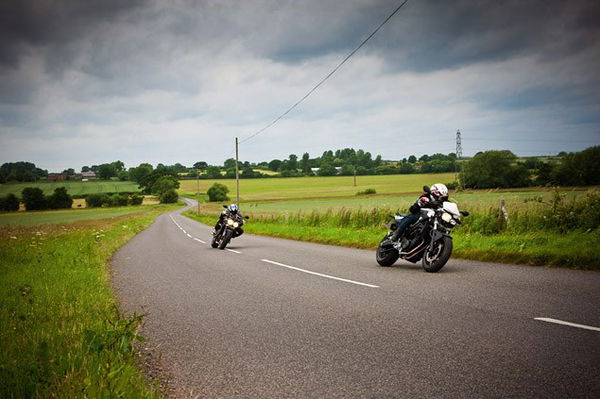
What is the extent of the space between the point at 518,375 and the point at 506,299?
9.33 ft

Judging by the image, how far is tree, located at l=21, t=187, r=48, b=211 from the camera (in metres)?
79.9

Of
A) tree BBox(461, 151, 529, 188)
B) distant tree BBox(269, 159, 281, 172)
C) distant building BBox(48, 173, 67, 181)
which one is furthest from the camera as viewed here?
distant tree BBox(269, 159, 281, 172)

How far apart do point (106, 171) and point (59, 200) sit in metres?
81.3

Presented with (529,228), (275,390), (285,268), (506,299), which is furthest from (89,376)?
(529,228)

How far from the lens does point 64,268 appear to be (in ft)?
33.8

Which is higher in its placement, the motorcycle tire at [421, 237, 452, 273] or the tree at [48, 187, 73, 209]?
the motorcycle tire at [421, 237, 452, 273]

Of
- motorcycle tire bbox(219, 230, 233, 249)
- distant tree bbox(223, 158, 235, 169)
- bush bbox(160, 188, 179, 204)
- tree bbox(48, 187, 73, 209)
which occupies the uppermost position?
distant tree bbox(223, 158, 235, 169)

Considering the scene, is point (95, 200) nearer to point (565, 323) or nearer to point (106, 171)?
point (106, 171)

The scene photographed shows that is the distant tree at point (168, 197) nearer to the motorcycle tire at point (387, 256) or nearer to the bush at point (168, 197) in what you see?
the bush at point (168, 197)

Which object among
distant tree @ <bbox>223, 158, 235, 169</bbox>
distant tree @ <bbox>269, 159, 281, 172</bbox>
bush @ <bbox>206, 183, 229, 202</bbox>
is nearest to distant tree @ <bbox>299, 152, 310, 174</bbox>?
distant tree @ <bbox>269, 159, 281, 172</bbox>

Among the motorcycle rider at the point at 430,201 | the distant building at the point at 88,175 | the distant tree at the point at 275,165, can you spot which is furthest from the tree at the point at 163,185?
the motorcycle rider at the point at 430,201

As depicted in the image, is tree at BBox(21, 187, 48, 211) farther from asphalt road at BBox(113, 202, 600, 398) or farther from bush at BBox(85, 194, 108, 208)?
asphalt road at BBox(113, 202, 600, 398)

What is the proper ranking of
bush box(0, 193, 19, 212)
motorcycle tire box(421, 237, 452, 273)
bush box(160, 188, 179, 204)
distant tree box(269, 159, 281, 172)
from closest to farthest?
motorcycle tire box(421, 237, 452, 273) → bush box(0, 193, 19, 212) → bush box(160, 188, 179, 204) → distant tree box(269, 159, 281, 172)

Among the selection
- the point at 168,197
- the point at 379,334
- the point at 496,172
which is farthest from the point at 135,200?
the point at 379,334
